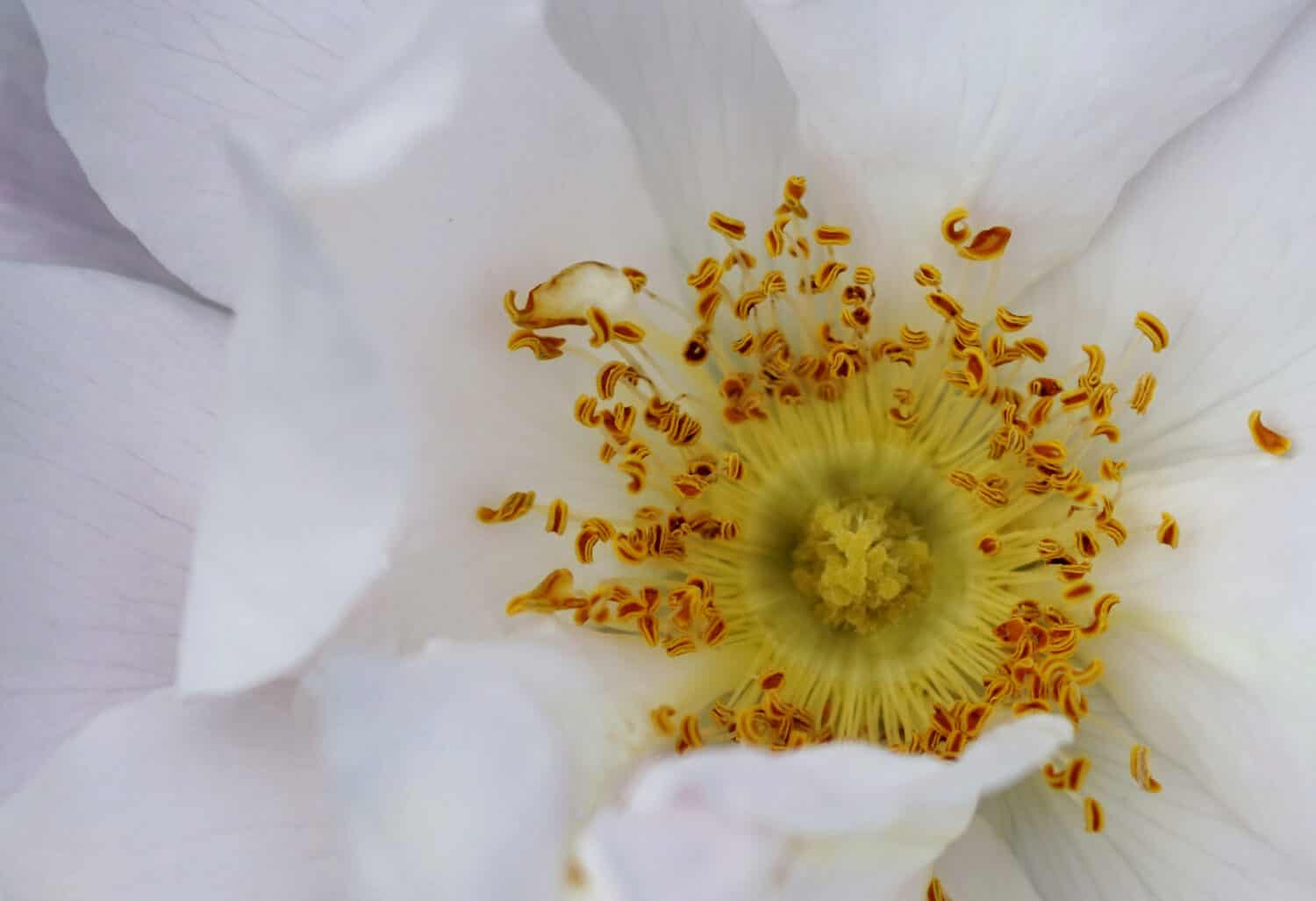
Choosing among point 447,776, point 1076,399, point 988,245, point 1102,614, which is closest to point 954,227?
point 988,245

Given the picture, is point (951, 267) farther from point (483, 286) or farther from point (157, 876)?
point (157, 876)

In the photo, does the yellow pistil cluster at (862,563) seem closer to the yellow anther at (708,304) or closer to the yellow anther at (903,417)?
the yellow anther at (903,417)

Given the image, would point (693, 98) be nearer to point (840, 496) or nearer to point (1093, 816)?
point (840, 496)

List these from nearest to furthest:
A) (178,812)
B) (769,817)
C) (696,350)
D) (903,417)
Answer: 1. (769,817)
2. (178,812)
3. (696,350)
4. (903,417)

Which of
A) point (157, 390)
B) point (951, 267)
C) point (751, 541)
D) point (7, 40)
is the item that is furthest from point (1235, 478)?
point (7, 40)

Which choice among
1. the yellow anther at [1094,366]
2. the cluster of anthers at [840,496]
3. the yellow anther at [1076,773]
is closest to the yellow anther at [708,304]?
the cluster of anthers at [840,496]

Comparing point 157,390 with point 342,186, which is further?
point 157,390
